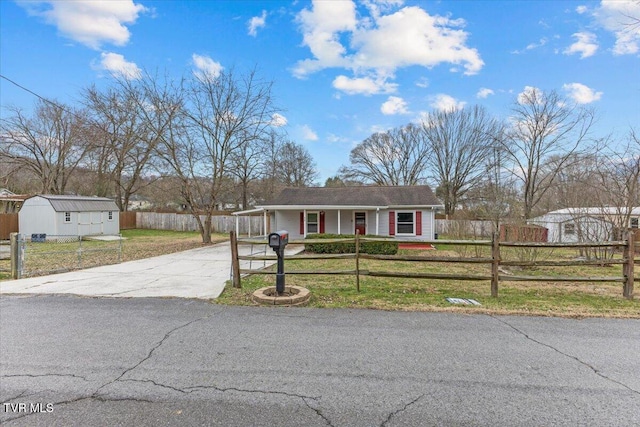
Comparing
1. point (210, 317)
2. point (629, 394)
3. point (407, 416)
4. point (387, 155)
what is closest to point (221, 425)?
point (407, 416)

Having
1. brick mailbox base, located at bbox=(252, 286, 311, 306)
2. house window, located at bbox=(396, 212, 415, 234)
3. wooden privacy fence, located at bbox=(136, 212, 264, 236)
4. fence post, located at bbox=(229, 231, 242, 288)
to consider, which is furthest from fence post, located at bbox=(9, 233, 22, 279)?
wooden privacy fence, located at bbox=(136, 212, 264, 236)

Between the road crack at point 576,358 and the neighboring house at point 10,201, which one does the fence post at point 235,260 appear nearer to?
the road crack at point 576,358

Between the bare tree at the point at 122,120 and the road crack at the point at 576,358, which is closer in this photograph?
the road crack at the point at 576,358

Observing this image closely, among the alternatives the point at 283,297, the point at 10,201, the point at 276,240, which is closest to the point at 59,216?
the point at 10,201

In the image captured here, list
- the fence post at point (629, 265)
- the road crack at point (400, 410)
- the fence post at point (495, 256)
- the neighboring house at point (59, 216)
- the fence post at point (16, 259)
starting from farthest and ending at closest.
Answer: the neighboring house at point (59, 216)
the fence post at point (16, 259)
the fence post at point (495, 256)
the fence post at point (629, 265)
the road crack at point (400, 410)

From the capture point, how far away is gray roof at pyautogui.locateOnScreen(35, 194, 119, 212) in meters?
19.5

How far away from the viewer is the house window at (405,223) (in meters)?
17.7

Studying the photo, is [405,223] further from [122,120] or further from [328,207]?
[122,120]

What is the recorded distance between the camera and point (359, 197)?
18.6 m

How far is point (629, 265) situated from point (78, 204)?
26.7 m

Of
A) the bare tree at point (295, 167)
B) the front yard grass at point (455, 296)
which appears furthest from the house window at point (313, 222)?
the bare tree at point (295, 167)

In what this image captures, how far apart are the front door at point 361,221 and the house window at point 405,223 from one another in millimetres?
1855

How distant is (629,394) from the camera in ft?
8.13

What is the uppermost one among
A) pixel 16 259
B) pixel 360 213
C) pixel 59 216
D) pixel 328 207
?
pixel 328 207
